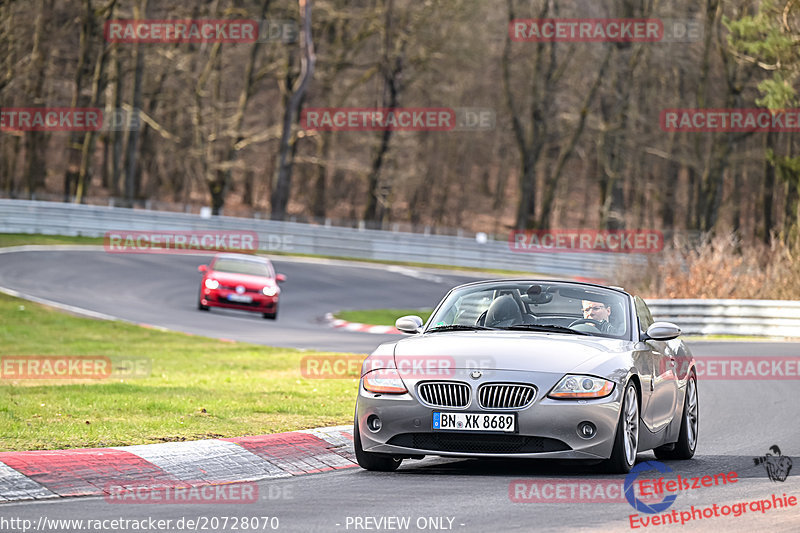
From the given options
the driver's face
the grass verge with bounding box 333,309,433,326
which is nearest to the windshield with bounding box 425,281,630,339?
the driver's face

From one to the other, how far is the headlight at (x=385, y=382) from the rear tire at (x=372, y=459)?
302mm

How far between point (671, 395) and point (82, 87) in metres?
49.1

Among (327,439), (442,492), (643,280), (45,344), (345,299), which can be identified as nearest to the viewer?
(442,492)

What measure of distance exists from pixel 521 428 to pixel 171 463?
239 cm

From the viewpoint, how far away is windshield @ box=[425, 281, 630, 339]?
9891 millimetres

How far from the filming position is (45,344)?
A: 880 inches

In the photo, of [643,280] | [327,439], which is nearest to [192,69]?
[643,280]

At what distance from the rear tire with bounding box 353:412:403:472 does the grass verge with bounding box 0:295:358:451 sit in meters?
1.45

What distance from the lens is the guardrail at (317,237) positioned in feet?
146

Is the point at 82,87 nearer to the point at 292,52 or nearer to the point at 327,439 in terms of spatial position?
the point at 292,52

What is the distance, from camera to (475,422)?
8531 millimetres

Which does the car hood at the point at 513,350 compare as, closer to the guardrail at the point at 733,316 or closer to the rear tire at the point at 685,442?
the rear tire at the point at 685,442

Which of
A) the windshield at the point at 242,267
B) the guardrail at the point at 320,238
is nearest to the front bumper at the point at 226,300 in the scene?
the windshield at the point at 242,267

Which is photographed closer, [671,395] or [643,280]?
[671,395]
